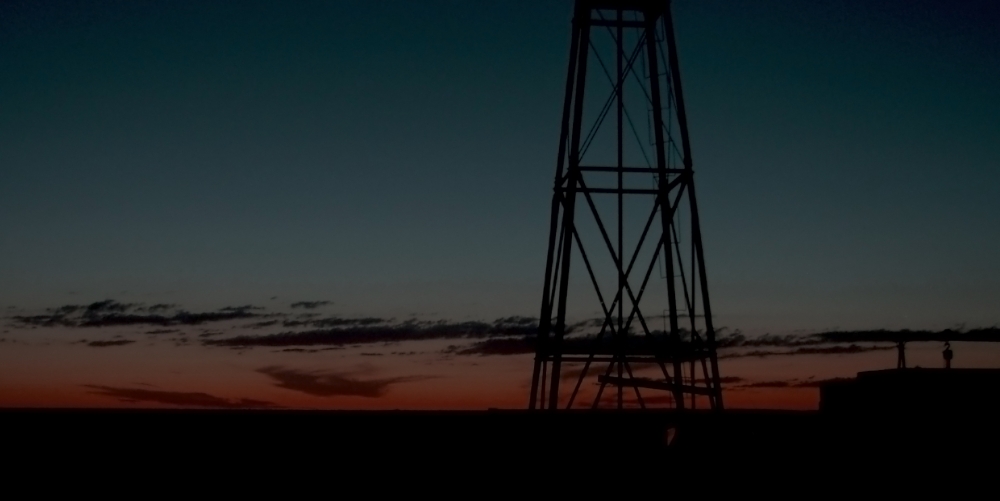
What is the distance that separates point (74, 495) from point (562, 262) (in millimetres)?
11986

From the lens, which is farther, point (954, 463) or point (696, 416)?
point (954, 463)

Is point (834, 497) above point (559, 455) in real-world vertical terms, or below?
below

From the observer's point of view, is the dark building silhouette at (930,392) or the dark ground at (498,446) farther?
the dark building silhouette at (930,392)

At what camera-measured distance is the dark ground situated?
12.8 m

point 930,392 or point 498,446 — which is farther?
point 930,392

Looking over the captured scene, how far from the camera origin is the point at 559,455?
14.6 m

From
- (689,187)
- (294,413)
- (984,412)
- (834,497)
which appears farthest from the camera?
(689,187)

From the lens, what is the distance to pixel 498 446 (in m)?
14.5

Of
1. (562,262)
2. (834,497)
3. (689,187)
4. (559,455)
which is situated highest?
→ (689,187)

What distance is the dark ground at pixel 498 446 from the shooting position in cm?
1284

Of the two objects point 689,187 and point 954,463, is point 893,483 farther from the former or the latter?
point 689,187

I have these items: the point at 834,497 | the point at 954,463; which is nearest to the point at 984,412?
the point at 954,463

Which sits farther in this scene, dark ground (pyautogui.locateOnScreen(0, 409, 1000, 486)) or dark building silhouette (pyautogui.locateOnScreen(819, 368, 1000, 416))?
dark building silhouette (pyautogui.locateOnScreen(819, 368, 1000, 416))

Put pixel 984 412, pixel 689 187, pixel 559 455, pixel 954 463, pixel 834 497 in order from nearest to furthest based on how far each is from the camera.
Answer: pixel 559 455
pixel 834 497
pixel 954 463
pixel 984 412
pixel 689 187
